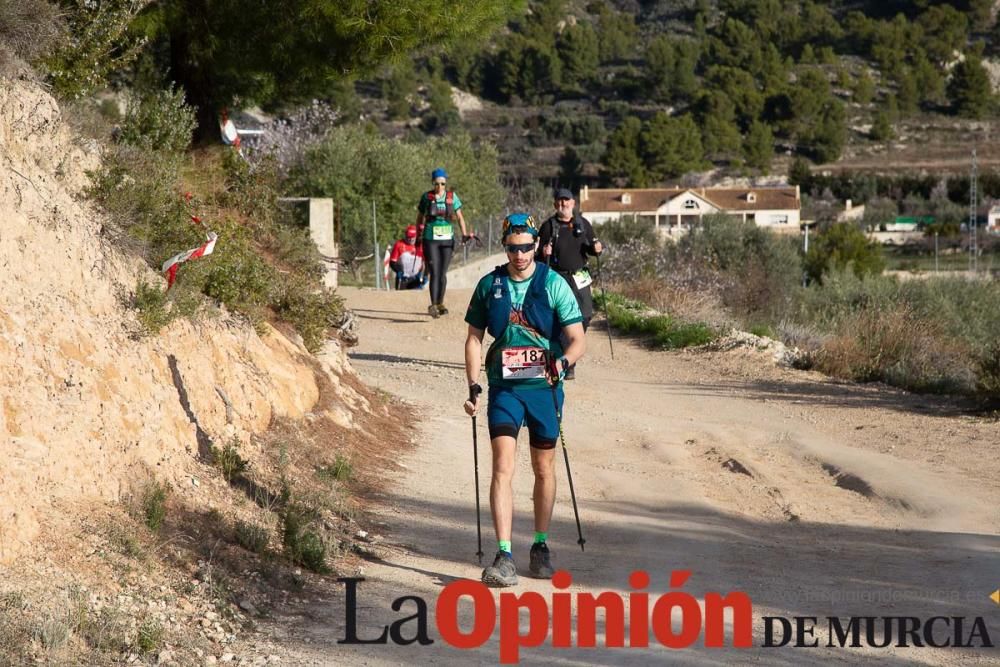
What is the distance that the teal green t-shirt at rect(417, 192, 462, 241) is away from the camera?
55.2ft

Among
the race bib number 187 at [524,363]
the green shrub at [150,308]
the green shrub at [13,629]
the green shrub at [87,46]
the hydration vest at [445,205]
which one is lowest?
the green shrub at [13,629]

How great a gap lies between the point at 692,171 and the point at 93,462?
2879 inches

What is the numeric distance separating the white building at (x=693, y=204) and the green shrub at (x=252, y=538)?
56.4m

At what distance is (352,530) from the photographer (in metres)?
8.34

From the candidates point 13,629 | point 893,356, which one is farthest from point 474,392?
point 893,356

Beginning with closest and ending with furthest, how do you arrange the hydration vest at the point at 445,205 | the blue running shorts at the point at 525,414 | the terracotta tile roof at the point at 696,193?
the blue running shorts at the point at 525,414 → the hydration vest at the point at 445,205 → the terracotta tile roof at the point at 696,193

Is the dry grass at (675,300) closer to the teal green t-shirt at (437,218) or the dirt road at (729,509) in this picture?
the teal green t-shirt at (437,218)

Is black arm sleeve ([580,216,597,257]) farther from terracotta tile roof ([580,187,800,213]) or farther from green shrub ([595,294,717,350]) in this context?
terracotta tile roof ([580,187,800,213])

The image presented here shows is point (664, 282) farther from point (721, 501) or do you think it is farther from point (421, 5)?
point (721, 501)

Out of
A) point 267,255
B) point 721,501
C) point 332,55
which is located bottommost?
point 721,501

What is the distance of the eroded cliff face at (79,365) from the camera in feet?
22.5

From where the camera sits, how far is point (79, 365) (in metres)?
7.54

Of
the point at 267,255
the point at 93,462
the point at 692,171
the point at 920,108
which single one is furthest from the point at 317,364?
the point at 920,108

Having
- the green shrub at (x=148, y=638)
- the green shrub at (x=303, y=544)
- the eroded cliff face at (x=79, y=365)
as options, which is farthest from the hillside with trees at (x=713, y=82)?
the green shrub at (x=148, y=638)
